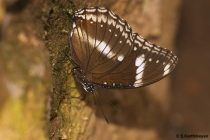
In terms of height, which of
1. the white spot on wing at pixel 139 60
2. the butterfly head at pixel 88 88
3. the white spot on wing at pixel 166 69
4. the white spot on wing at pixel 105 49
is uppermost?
the white spot on wing at pixel 105 49


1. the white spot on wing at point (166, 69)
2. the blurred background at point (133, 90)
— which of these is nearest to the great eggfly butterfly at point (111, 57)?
the white spot on wing at point (166, 69)

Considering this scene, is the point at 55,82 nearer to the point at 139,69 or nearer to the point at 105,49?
the point at 105,49

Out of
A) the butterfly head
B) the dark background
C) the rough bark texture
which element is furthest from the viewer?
the dark background

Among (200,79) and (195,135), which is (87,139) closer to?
(195,135)

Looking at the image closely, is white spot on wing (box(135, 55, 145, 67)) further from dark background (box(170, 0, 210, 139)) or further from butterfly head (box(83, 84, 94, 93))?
dark background (box(170, 0, 210, 139))

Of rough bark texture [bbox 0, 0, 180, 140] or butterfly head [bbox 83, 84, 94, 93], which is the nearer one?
rough bark texture [bbox 0, 0, 180, 140]

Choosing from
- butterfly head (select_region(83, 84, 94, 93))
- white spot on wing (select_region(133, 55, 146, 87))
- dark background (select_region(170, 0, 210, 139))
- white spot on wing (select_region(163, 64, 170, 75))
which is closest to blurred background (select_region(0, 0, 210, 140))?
dark background (select_region(170, 0, 210, 139))

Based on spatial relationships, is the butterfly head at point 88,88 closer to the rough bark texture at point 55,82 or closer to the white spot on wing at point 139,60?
the rough bark texture at point 55,82
